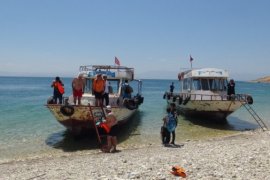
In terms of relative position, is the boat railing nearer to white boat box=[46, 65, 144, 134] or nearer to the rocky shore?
white boat box=[46, 65, 144, 134]

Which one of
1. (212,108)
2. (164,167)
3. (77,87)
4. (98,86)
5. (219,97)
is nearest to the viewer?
(164,167)

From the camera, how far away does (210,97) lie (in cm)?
2083

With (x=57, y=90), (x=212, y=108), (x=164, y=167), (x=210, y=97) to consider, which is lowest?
(x=164, y=167)

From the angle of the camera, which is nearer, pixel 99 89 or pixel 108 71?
pixel 99 89

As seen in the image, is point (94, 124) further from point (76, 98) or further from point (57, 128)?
point (57, 128)

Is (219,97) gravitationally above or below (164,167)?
above

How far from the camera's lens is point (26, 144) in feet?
49.2

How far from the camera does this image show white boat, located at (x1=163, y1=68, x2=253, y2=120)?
772 inches

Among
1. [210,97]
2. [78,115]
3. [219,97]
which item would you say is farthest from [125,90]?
[219,97]

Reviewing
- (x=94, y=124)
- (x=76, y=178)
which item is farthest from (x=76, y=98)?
(x=76, y=178)

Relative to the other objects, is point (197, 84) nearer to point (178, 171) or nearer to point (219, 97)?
point (219, 97)

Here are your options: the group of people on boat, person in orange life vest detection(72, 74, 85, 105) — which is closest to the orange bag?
the group of people on boat

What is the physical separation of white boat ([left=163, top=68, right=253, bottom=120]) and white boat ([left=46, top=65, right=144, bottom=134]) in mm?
4340

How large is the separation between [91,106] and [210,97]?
8989 mm
